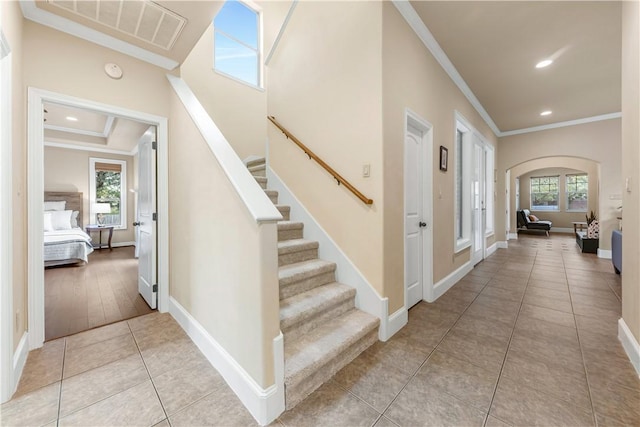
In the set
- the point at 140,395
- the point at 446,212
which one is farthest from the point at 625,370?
the point at 140,395

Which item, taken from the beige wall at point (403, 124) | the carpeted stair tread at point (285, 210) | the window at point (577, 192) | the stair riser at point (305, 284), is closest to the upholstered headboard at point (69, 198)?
the carpeted stair tread at point (285, 210)

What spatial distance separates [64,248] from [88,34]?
420 cm

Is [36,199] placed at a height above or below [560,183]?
below

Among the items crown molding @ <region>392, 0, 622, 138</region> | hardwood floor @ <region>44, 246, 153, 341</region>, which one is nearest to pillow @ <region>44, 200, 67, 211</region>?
hardwood floor @ <region>44, 246, 153, 341</region>

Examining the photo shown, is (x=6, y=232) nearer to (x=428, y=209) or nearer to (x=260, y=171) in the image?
(x=260, y=171)

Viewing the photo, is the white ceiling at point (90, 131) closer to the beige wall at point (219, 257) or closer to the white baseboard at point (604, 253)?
the beige wall at point (219, 257)

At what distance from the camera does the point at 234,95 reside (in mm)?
4246

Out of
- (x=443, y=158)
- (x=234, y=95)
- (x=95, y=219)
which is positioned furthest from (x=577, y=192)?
(x=95, y=219)

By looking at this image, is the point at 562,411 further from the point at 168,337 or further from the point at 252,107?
the point at 252,107

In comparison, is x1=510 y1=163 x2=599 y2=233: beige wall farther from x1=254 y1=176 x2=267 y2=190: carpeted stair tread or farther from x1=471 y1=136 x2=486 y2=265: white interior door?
x1=254 y1=176 x2=267 y2=190: carpeted stair tread

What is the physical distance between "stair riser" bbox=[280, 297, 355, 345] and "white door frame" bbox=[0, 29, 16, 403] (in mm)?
1612

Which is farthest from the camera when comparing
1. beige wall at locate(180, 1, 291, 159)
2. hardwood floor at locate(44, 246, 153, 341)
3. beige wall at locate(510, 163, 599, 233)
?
beige wall at locate(510, 163, 599, 233)

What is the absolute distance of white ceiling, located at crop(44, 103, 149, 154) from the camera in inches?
190

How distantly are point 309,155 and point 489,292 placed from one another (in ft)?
9.30
